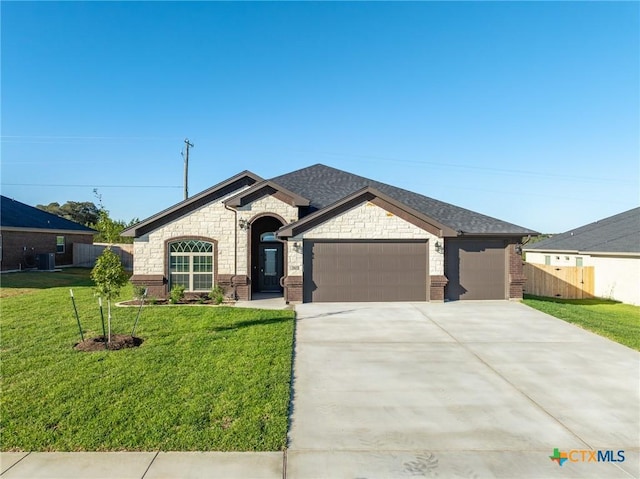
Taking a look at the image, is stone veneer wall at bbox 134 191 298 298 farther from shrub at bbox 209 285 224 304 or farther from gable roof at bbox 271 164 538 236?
gable roof at bbox 271 164 538 236

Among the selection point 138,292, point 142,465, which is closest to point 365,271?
point 138,292

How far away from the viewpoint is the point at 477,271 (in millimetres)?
15273

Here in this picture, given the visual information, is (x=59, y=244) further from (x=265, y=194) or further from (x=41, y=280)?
(x=265, y=194)

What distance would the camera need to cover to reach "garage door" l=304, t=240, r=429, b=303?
1459cm

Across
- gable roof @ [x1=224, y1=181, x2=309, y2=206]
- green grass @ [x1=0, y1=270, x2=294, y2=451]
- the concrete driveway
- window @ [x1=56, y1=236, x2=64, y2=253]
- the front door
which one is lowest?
the concrete driveway

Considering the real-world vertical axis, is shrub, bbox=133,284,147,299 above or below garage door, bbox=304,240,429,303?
below

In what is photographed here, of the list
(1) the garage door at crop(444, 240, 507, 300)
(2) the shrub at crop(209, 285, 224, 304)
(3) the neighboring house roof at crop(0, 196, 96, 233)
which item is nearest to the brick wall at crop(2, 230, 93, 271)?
(3) the neighboring house roof at crop(0, 196, 96, 233)

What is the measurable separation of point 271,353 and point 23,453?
4.30 metres

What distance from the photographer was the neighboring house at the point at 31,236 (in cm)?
2464

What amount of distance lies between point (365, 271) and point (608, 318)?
321 inches

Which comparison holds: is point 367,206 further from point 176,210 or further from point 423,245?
point 176,210

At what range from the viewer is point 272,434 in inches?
188

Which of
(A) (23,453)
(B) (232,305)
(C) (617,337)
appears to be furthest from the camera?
(B) (232,305)

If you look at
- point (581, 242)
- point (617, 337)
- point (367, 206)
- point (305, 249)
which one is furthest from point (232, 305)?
point (581, 242)
